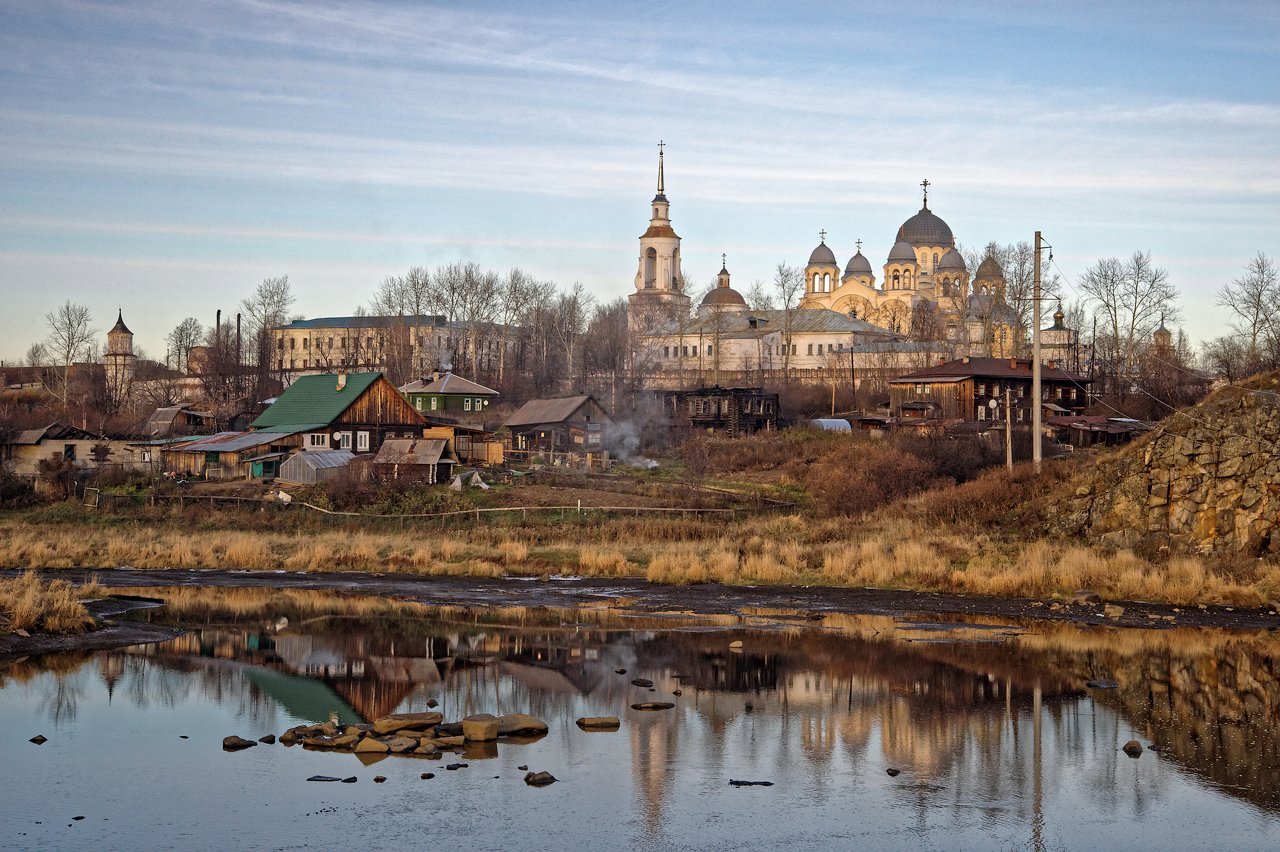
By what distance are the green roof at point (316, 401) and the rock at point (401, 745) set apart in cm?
3771

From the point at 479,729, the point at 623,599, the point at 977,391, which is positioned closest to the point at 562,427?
the point at 977,391

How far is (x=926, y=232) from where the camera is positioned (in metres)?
113

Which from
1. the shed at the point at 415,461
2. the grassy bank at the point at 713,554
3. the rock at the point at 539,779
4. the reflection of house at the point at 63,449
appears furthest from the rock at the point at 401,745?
the reflection of house at the point at 63,449

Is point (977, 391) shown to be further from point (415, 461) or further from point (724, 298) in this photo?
point (724, 298)

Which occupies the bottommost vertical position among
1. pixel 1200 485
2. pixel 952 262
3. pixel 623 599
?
pixel 623 599

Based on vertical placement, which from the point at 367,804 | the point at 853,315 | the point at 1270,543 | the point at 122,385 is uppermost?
the point at 853,315

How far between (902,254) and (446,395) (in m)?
59.8

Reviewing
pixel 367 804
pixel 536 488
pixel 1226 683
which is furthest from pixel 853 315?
pixel 367 804

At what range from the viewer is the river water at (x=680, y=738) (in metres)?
12.4

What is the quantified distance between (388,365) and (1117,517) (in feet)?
202

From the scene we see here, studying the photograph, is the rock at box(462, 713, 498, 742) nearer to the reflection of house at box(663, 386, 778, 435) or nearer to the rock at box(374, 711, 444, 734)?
the rock at box(374, 711, 444, 734)

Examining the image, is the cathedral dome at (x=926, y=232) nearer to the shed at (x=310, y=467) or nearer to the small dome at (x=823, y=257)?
the small dome at (x=823, y=257)

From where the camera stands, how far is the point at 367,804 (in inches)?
508

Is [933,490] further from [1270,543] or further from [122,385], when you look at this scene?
[122,385]
